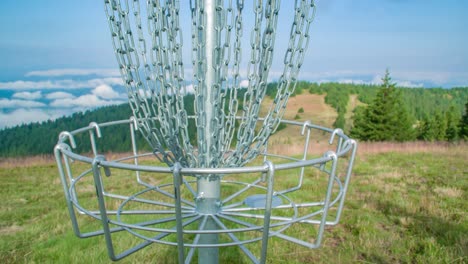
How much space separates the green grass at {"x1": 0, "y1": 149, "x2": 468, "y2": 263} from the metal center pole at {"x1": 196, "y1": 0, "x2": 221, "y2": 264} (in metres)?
1.78

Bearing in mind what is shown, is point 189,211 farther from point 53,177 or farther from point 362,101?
point 362,101

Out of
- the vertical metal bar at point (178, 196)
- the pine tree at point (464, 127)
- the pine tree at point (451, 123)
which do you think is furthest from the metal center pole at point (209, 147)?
the pine tree at point (451, 123)

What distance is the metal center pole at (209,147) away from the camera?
1.49m

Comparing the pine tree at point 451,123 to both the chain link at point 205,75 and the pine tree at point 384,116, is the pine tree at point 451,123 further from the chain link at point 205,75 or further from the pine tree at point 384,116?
the chain link at point 205,75

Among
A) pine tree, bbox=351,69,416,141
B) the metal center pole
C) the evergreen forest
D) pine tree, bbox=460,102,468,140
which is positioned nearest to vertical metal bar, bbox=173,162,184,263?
the metal center pole

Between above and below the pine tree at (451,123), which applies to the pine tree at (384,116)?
above

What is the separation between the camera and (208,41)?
150 cm

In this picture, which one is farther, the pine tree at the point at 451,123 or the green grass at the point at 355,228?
the pine tree at the point at 451,123

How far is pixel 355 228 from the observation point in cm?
424

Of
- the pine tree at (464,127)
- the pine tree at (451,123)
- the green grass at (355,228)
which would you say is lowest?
the pine tree at (451,123)

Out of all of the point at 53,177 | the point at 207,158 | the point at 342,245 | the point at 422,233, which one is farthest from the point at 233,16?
the point at 53,177

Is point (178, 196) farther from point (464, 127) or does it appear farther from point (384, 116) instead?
point (464, 127)

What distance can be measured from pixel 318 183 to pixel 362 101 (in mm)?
85188

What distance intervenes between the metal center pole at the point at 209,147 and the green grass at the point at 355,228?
1775 millimetres
